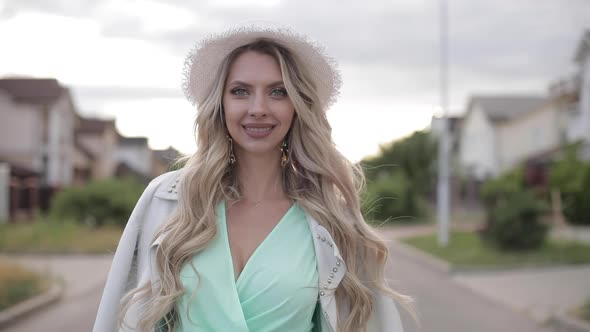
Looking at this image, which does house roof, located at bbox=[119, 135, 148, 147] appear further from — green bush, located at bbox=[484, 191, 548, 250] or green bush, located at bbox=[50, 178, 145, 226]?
green bush, located at bbox=[484, 191, 548, 250]

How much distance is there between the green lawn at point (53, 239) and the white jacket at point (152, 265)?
15.3 metres

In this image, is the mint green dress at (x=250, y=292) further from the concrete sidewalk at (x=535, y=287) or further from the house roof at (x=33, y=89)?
the house roof at (x=33, y=89)

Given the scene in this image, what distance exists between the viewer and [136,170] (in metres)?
59.5

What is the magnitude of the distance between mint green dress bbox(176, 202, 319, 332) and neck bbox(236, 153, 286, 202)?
348 mm

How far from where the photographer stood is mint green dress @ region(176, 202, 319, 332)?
266cm

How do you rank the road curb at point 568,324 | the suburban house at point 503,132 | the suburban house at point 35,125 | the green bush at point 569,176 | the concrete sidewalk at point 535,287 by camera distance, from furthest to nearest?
the suburban house at point 503,132 → the suburban house at point 35,125 → the green bush at point 569,176 → the concrete sidewalk at point 535,287 → the road curb at point 568,324

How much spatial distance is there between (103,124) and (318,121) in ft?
163

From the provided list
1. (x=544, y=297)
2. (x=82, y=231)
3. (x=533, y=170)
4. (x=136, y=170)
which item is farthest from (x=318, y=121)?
(x=136, y=170)

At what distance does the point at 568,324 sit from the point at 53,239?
1564cm

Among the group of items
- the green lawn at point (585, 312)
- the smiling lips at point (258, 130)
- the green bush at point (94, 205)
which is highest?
the smiling lips at point (258, 130)

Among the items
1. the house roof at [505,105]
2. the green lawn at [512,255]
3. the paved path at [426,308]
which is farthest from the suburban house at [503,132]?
the paved path at [426,308]

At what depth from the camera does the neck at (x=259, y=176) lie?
3.12 metres

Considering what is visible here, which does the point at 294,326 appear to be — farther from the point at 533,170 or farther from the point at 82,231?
the point at 533,170

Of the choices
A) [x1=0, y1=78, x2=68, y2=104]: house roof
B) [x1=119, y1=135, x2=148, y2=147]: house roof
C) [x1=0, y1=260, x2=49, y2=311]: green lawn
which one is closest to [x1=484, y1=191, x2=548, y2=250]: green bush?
[x1=0, y1=260, x2=49, y2=311]: green lawn
